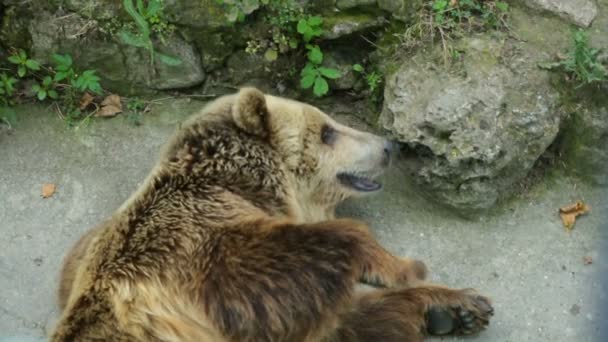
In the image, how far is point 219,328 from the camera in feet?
11.7

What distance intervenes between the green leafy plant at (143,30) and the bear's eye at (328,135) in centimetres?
108

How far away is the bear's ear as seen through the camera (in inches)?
156

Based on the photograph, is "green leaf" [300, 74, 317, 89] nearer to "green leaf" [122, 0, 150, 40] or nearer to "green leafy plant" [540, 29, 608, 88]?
"green leaf" [122, 0, 150, 40]

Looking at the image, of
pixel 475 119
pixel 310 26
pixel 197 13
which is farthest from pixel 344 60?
pixel 475 119

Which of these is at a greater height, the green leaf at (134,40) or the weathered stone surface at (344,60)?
the weathered stone surface at (344,60)

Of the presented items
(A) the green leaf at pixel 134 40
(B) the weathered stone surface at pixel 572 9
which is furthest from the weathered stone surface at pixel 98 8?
(B) the weathered stone surface at pixel 572 9

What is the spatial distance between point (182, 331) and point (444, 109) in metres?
1.68

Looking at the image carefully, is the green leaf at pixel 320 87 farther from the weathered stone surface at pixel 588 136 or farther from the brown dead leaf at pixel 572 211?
the brown dead leaf at pixel 572 211

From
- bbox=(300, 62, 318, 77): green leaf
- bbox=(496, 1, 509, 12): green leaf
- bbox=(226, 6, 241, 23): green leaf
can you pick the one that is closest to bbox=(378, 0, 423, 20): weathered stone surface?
bbox=(496, 1, 509, 12): green leaf

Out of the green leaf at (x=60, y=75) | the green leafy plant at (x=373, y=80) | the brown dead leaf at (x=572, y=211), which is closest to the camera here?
the brown dead leaf at (x=572, y=211)

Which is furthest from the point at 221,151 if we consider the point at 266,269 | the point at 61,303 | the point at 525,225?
the point at 525,225

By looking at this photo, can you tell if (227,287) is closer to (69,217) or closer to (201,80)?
(69,217)

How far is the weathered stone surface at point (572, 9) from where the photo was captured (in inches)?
186

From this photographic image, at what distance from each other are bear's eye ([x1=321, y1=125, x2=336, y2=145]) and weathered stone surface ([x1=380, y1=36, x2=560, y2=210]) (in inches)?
14.3
